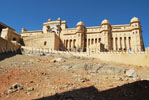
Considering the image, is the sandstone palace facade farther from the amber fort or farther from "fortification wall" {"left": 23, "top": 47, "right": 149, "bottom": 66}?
"fortification wall" {"left": 23, "top": 47, "right": 149, "bottom": 66}

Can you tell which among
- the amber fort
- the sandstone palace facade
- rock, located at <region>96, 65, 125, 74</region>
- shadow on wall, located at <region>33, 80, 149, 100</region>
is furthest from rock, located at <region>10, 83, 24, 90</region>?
the sandstone palace facade

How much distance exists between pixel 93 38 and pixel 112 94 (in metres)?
29.8

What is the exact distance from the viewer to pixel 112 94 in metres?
8.20

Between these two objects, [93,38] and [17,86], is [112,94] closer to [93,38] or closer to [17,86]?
[17,86]

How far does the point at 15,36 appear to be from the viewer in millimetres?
35031

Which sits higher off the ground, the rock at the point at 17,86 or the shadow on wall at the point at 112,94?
the rock at the point at 17,86

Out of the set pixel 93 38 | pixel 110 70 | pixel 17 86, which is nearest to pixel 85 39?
pixel 93 38

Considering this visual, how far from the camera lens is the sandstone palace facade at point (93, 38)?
3247cm

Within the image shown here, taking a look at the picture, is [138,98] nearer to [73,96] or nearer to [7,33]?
[73,96]

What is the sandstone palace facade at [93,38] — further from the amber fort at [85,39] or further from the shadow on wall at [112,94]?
the shadow on wall at [112,94]

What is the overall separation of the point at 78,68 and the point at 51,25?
2975 cm

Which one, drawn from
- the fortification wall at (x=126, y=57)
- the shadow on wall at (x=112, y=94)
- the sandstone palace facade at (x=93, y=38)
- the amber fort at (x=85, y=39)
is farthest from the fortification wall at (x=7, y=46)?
the shadow on wall at (x=112, y=94)

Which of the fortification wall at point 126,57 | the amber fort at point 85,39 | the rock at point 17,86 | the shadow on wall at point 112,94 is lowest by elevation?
the shadow on wall at point 112,94

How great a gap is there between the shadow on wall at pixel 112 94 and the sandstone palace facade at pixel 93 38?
19790 millimetres
